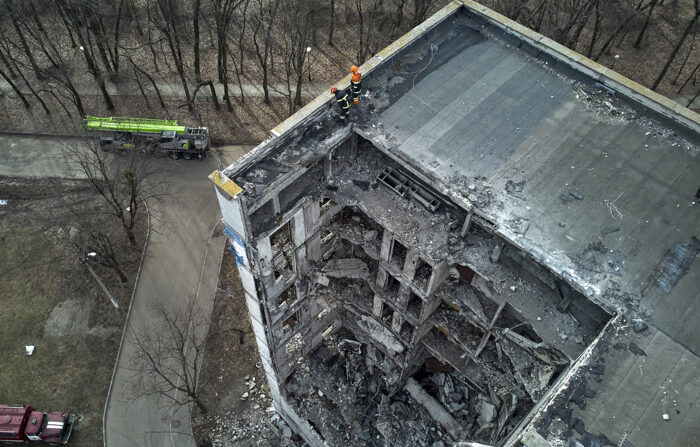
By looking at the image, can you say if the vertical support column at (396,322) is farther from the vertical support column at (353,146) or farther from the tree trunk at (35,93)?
the tree trunk at (35,93)

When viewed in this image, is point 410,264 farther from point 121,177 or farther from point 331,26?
point 331,26

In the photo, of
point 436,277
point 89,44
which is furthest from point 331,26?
point 436,277

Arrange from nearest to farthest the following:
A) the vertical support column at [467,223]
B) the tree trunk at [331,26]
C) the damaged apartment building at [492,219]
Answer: the damaged apartment building at [492,219], the vertical support column at [467,223], the tree trunk at [331,26]

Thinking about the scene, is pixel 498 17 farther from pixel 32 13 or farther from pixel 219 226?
pixel 32 13

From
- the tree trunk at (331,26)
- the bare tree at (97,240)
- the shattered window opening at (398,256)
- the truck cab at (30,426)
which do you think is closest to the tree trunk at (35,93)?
the bare tree at (97,240)

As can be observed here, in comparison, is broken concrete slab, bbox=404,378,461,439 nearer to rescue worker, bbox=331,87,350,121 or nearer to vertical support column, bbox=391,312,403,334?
vertical support column, bbox=391,312,403,334

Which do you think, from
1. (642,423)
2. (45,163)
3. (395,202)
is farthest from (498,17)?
(45,163)

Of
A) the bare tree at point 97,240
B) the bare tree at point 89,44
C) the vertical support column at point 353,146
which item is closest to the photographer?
the vertical support column at point 353,146
